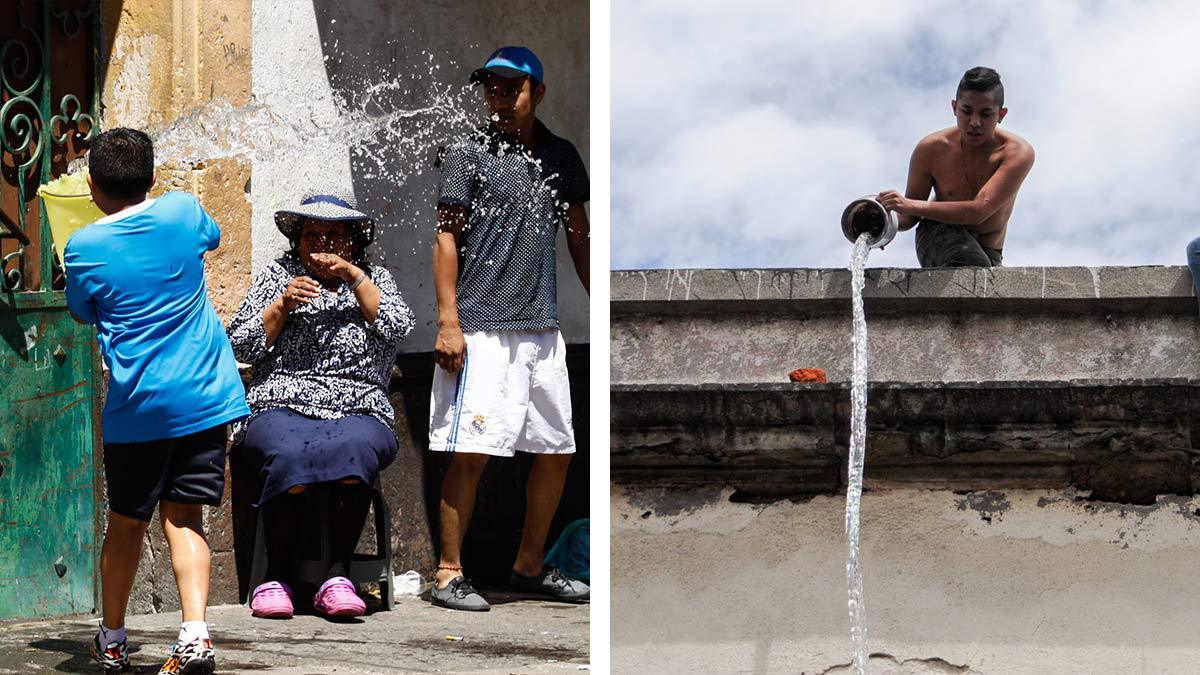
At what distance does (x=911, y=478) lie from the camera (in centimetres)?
522

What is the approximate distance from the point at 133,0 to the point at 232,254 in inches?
33.9

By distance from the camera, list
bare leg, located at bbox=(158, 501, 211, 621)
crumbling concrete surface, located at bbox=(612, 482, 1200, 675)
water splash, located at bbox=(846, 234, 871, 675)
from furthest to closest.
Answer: crumbling concrete surface, located at bbox=(612, 482, 1200, 675) → water splash, located at bbox=(846, 234, 871, 675) → bare leg, located at bbox=(158, 501, 211, 621)

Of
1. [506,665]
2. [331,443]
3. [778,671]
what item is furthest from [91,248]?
[778,671]

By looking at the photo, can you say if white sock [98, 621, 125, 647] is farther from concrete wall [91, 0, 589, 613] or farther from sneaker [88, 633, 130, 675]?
concrete wall [91, 0, 589, 613]

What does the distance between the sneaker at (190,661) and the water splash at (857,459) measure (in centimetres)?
188

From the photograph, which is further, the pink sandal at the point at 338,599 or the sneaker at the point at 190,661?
the pink sandal at the point at 338,599

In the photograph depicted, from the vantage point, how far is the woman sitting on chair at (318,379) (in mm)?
5449

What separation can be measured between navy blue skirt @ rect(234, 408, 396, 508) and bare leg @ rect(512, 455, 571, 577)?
1.64 ft

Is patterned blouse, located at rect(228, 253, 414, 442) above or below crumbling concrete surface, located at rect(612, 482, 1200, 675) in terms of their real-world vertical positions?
above

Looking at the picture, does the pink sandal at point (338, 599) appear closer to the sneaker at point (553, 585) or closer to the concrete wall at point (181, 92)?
the concrete wall at point (181, 92)

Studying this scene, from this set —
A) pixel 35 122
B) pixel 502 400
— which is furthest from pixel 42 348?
pixel 502 400

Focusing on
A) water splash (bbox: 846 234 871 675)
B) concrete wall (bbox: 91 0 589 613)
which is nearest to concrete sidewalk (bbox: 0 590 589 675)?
concrete wall (bbox: 91 0 589 613)

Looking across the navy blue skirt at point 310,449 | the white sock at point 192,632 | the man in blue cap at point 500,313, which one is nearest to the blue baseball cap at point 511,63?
the man in blue cap at point 500,313

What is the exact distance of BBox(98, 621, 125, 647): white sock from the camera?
15.1 ft
